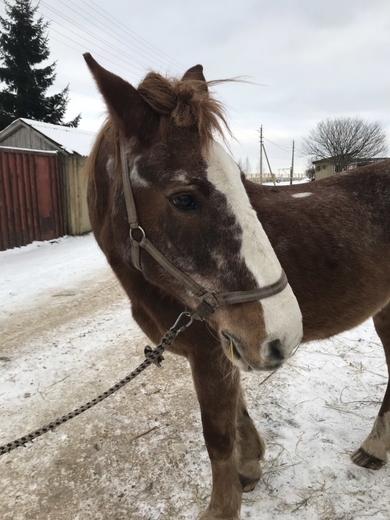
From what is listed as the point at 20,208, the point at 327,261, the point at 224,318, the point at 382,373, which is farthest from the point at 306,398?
the point at 20,208

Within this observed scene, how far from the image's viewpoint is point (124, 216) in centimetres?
164

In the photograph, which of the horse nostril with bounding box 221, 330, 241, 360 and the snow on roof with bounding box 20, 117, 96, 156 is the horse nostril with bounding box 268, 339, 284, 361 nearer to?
the horse nostril with bounding box 221, 330, 241, 360

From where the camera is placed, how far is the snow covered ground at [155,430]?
7.25 feet

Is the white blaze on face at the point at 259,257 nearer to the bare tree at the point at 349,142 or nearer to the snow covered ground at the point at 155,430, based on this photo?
the snow covered ground at the point at 155,430

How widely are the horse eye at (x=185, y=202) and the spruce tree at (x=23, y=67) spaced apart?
25.6 meters

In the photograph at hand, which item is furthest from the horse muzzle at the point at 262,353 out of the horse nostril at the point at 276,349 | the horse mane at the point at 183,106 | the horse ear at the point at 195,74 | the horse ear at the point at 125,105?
the horse ear at the point at 195,74

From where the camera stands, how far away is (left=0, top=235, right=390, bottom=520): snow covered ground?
7.25 ft

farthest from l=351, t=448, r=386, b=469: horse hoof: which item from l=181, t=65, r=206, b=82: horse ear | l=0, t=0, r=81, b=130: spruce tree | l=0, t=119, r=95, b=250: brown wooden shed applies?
l=0, t=0, r=81, b=130: spruce tree

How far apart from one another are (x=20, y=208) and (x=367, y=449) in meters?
9.65

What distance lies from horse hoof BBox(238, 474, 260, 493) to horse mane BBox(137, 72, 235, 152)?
2.21 metres

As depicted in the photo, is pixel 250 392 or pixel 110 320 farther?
pixel 110 320

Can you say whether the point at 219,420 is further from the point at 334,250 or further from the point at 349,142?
the point at 349,142

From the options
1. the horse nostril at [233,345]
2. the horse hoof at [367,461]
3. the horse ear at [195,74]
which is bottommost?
the horse hoof at [367,461]

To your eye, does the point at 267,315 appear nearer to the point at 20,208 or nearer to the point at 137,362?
the point at 137,362
